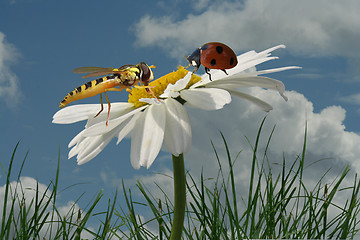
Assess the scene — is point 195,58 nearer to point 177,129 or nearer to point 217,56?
point 217,56

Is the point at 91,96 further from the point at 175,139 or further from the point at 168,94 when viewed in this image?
the point at 175,139

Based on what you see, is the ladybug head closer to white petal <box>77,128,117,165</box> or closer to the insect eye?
the insect eye

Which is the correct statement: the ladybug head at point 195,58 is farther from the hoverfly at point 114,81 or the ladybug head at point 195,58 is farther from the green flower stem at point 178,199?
the green flower stem at point 178,199

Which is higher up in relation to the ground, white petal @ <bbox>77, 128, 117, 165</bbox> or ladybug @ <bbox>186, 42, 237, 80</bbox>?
ladybug @ <bbox>186, 42, 237, 80</bbox>

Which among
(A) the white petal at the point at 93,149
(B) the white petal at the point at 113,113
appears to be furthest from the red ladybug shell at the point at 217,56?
(A) the white petal at the point at 93,149

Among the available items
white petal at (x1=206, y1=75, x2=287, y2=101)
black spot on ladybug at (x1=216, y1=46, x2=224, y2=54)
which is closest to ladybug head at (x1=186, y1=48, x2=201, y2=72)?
black spot on ladybug at (x1=216, y1=46, x2=224, y2=54)
